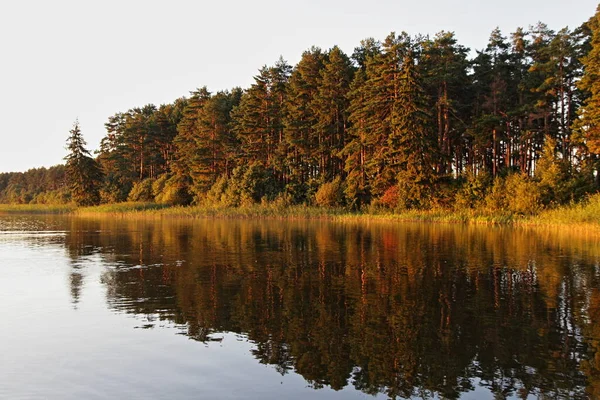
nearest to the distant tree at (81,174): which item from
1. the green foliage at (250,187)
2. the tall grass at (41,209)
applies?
the tall grass at (41,209)

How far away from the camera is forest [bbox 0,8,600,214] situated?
51281 mm

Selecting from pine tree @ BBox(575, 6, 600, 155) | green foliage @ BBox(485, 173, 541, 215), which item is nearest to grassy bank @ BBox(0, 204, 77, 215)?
green foliage @ BBox(485, 173, 541, 215)

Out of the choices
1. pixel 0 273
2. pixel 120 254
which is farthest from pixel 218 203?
pixel 0 273

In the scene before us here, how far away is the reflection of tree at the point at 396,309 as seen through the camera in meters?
9.04

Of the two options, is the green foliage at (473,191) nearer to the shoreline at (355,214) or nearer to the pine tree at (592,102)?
the shoreline at (355,214)

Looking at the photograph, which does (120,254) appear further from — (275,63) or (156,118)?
(156,118)

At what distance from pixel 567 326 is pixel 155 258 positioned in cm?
1872

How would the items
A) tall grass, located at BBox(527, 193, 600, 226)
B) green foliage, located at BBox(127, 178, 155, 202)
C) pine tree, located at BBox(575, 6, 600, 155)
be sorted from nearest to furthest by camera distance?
tall grass, located at BBox(527, 193, 600, 226) → pine tree, located at BBox(575, 6, 600, 155) → green foliage, located at BBox(127, 178, 155, 202)

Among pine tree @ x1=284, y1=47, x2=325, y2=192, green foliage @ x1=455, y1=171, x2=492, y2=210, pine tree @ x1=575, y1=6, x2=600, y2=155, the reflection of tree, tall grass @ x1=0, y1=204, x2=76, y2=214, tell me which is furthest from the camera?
tall grass @ x1=0, y1=204, x2=76, y2=214

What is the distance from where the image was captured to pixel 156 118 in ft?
356

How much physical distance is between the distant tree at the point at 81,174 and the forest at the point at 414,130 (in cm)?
1646

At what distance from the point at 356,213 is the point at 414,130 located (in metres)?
11.5

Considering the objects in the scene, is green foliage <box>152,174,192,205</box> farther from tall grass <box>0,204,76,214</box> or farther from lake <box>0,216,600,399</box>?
lake <box>0,216,600,399</box>

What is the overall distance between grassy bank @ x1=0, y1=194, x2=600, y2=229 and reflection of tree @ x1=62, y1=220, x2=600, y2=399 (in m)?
13.8
